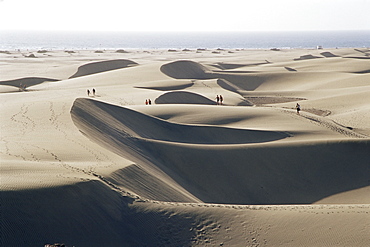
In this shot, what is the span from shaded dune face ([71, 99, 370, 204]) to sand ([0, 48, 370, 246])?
0.17 feet

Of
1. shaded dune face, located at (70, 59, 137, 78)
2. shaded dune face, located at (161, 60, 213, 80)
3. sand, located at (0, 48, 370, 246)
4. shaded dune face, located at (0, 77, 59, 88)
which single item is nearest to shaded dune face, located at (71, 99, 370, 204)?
sand, located at (0, 48, 370, 246)

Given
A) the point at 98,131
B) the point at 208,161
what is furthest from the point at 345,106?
the point at 98,131

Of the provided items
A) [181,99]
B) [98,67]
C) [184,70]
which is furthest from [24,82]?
[181,99]

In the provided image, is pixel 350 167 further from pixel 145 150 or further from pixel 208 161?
pixel 145 150

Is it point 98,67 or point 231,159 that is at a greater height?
point 231,159

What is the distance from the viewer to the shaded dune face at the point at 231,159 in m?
14.5

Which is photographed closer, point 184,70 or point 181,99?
point 181,99

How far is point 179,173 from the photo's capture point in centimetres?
1487

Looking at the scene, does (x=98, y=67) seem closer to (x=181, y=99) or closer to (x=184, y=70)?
(x=184, y=70)

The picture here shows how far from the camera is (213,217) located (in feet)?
31.4

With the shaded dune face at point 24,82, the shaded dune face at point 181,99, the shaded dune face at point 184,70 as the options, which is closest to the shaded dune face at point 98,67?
the shaded dune face at point 24,82

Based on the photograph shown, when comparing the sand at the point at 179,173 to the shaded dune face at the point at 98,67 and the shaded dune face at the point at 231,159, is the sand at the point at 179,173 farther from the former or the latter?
the shaded dune face at the point at 98,67

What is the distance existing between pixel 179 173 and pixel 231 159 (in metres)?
2.04

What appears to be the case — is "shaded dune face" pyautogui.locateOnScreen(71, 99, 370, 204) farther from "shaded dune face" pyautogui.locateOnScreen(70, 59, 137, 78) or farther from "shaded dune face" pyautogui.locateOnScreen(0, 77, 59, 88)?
"shaded dune face" pyautogui.locateOnScreen(70, 59, 137, 78)
